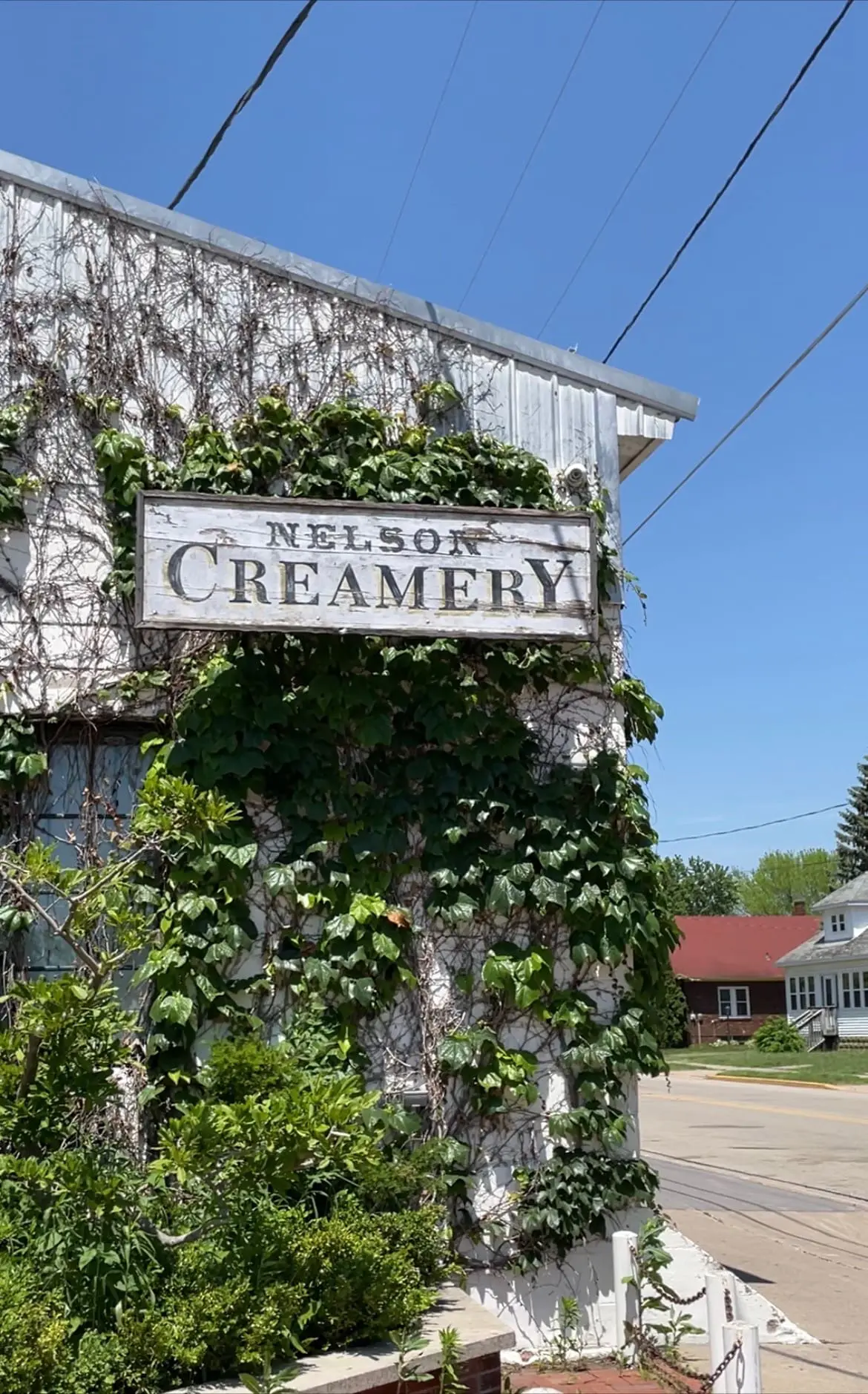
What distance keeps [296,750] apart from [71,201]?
3.48 m

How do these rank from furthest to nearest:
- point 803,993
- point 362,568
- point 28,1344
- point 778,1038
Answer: point 803,993
point 778,1038
point 362,568
point 28,1344

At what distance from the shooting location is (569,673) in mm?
7340

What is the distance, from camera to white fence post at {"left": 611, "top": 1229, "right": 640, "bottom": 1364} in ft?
21.2

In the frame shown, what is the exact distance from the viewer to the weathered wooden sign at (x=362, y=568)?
661 centimetres

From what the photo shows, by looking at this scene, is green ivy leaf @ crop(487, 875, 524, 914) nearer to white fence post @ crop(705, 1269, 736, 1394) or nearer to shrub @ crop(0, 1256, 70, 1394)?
white fence post @ crop(705, 1269, 736, 1394)

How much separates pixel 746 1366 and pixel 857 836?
6397 cm

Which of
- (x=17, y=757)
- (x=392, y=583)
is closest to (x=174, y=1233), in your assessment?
(x=17, y=757)

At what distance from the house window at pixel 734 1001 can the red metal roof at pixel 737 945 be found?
63cm

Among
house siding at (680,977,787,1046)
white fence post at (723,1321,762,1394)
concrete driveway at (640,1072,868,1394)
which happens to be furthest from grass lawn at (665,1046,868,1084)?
white fence post at (723,1321,762,1394)

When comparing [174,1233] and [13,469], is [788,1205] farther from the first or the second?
[13,469]

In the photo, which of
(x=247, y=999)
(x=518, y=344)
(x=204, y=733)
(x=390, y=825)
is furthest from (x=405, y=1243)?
(x=518, y=344)

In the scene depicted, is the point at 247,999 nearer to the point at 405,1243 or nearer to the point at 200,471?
the point at 405,1243

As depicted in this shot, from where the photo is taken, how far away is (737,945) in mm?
54656

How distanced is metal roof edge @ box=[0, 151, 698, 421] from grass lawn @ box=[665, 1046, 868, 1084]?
2413 centimetres
